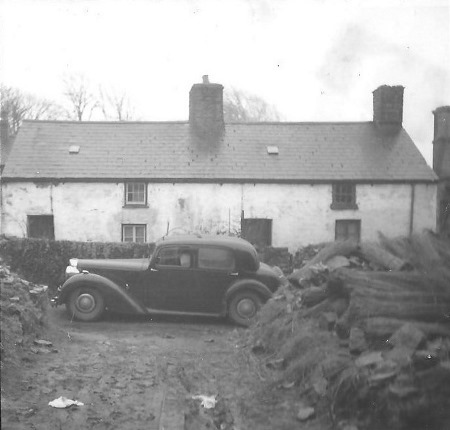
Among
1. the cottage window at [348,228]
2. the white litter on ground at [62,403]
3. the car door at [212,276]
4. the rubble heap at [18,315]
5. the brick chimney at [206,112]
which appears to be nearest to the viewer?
the white litter on ground at [62,403]

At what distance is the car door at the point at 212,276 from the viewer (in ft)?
32.0

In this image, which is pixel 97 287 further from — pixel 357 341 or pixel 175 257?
pixel 357 341

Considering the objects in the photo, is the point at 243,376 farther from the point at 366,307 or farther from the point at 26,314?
the point at 26,314

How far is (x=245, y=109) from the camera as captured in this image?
43.2 m

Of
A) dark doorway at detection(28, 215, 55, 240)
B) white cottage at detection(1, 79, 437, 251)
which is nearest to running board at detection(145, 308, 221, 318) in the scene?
white cottage at detection(1, 79, 437, 251)

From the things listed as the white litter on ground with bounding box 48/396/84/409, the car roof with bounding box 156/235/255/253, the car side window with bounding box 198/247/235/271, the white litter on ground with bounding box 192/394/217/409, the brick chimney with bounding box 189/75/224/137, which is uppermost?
the brick chimney with bounding box 189/75/224/137

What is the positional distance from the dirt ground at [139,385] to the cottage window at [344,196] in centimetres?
1149

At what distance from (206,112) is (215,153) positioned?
2.18 meters

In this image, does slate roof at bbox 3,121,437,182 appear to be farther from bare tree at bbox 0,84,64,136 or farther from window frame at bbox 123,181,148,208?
bare tree at bbox 0,84,64,136

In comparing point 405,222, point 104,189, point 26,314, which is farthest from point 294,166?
point 26,314

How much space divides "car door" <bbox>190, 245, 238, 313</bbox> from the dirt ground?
1334mm

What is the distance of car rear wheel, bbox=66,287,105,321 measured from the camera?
9.59 m

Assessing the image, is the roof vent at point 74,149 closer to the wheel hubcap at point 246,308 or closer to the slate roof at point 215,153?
the slate roof at point 215,153

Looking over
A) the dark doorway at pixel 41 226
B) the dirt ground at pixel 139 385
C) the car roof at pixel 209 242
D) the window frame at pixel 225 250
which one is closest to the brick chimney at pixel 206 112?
the dark doorway at pixel 41 226
